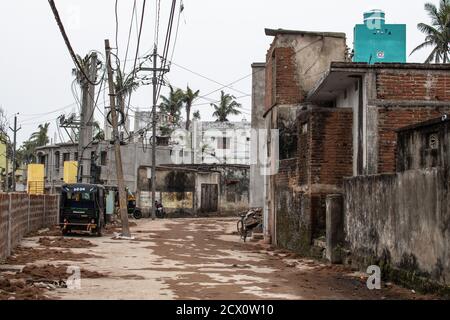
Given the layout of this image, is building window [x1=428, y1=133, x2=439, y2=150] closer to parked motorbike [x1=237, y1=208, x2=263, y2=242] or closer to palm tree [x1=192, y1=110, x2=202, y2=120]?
parked motorbike [x1=237, y1=208, x2=263, y2=242]

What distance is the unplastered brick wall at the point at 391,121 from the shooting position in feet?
54.4

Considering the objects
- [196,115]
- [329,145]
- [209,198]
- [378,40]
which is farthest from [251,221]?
[196,115]

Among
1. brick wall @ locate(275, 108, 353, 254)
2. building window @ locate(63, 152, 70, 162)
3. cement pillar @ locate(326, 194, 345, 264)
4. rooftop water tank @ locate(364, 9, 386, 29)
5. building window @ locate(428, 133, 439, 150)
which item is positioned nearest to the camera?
building window @ locate(428, 133, 439, 150)

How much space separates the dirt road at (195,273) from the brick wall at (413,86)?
16.2 ft

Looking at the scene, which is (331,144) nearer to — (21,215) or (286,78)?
(286,78)

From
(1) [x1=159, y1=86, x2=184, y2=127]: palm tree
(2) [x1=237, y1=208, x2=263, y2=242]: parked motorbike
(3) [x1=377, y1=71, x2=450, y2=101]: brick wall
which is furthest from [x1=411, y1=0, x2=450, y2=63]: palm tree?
(1) [x1=159, y1=86, x2=184, y2=127]: palm tree

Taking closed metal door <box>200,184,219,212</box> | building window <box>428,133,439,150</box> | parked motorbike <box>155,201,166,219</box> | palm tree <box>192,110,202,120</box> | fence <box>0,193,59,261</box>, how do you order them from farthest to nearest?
palm tree <box>192,110,202,120</box> → closed metal door <box>200,184,219,212</box> → parked motorbike <box>155,201,166,219</box> → fence <box>0,193,59,261</box> → building window <box>428,133,439,150</box>

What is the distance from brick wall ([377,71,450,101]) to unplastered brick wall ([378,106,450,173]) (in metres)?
0.33

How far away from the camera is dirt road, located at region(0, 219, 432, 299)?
11102 mm

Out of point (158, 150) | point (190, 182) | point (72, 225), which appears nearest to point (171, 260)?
point (72, 225)

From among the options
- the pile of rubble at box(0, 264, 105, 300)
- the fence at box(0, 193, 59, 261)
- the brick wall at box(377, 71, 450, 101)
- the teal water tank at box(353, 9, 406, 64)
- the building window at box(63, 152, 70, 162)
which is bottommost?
the pile of rubble at box(0, 264, 105, 300)

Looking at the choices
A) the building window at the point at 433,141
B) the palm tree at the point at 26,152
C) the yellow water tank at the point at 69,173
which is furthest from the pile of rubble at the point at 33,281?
the palm tree at the point at 26,152
